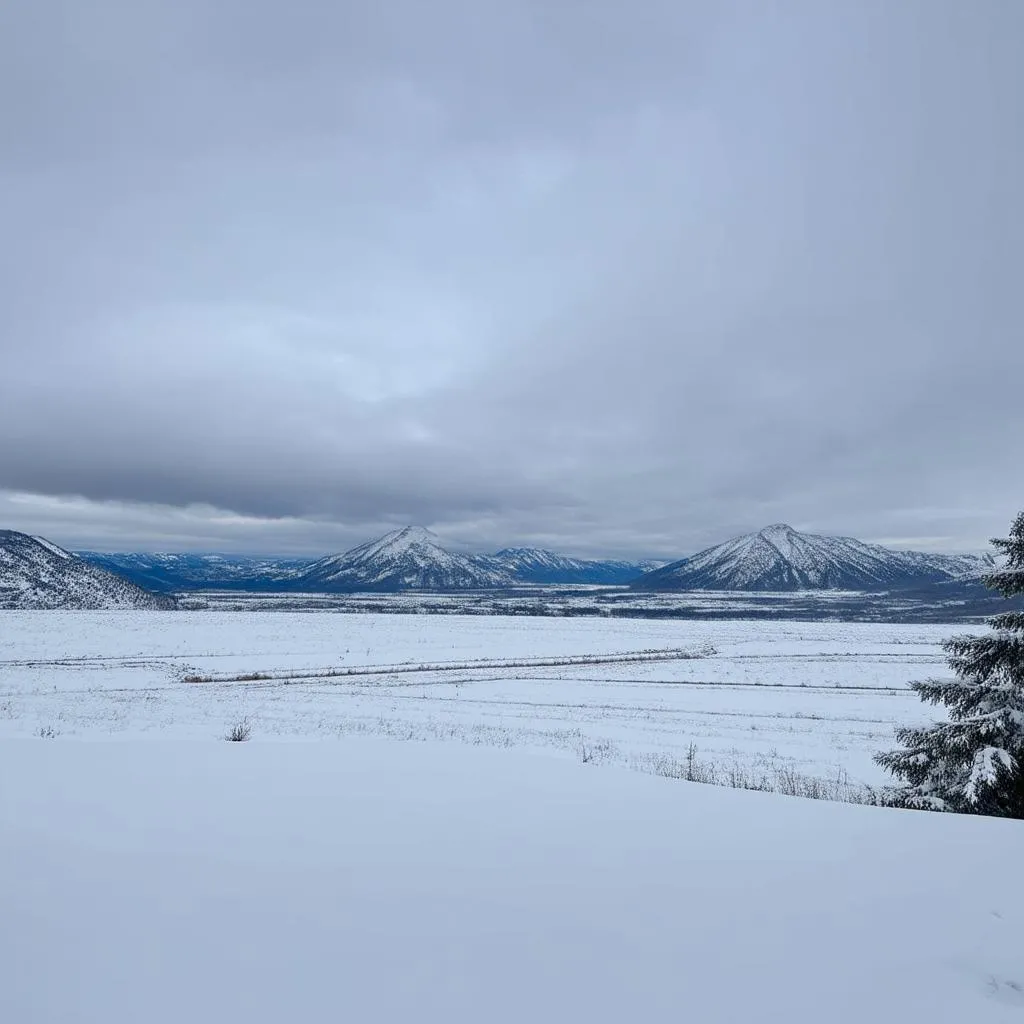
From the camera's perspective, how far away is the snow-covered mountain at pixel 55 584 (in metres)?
93.3

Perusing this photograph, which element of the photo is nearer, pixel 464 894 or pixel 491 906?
pixel 491 906

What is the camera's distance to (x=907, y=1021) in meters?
2.74

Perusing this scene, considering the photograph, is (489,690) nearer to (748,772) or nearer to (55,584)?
(748,772)

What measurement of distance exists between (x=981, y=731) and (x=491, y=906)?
7.17 metres

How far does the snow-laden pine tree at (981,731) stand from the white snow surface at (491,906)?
2.16 m

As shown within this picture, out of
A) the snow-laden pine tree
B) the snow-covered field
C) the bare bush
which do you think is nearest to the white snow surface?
the snow-laden pine tree

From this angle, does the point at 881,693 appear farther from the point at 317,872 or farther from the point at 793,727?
the point at 317,872

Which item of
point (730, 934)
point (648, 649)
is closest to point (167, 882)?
point (730, 934)

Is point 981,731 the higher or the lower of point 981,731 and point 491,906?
Answer: the higher

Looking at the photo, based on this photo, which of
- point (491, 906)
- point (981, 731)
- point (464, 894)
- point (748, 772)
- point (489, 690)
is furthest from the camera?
point (489, 690)

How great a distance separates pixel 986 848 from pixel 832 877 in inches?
67.4

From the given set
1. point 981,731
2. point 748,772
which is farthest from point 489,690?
point 981,731

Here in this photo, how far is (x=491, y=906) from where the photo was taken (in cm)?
379

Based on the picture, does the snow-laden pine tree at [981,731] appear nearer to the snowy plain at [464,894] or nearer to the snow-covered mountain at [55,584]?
the snowy plain at [464,894]
